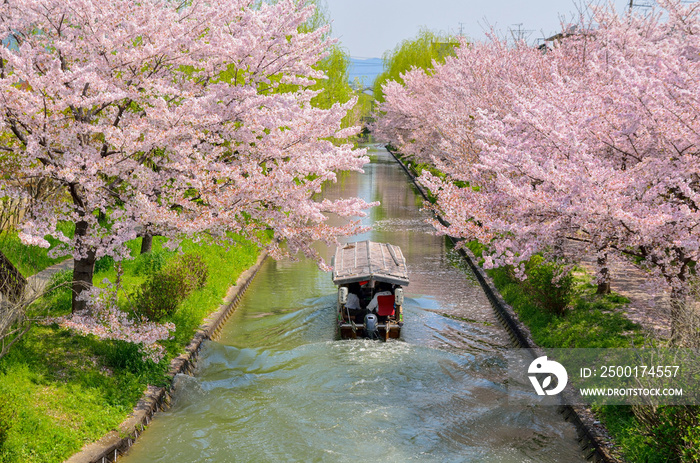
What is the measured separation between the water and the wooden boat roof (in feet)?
5.22

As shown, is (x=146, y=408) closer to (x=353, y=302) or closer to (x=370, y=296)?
(x=353, y=302)

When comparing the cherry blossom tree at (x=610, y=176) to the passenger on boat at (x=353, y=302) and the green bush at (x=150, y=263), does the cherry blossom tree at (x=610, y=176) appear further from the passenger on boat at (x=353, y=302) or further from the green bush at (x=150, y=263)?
the green bush at (x=150, y=263)

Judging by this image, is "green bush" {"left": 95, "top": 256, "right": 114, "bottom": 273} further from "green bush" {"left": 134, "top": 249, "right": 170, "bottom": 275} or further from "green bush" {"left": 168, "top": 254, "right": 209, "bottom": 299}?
"green bush" {"left": 168, "top": 254, "right": 209, "bottom": 299}

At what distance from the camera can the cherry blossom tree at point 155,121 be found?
9648 millimetres

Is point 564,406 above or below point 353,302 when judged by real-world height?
below

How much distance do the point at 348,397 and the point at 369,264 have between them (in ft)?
16.4

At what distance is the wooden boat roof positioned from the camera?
15438mm

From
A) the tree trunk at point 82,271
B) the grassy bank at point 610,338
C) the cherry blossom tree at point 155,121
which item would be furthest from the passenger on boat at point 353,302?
the tree trunk at point 82,271

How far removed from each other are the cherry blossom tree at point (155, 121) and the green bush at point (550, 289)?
5936 millimetres

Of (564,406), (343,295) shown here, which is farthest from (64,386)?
(564,406)

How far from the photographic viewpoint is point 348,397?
11820 mm

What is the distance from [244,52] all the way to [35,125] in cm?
373

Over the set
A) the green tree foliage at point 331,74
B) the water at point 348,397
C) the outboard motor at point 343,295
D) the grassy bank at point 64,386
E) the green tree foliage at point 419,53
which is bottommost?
the water at point 348,397

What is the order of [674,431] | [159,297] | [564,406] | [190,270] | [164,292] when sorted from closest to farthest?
1. [674,431]
2. [564,406]
3. [159,297]
4. [164,292]
5. [190,270]
